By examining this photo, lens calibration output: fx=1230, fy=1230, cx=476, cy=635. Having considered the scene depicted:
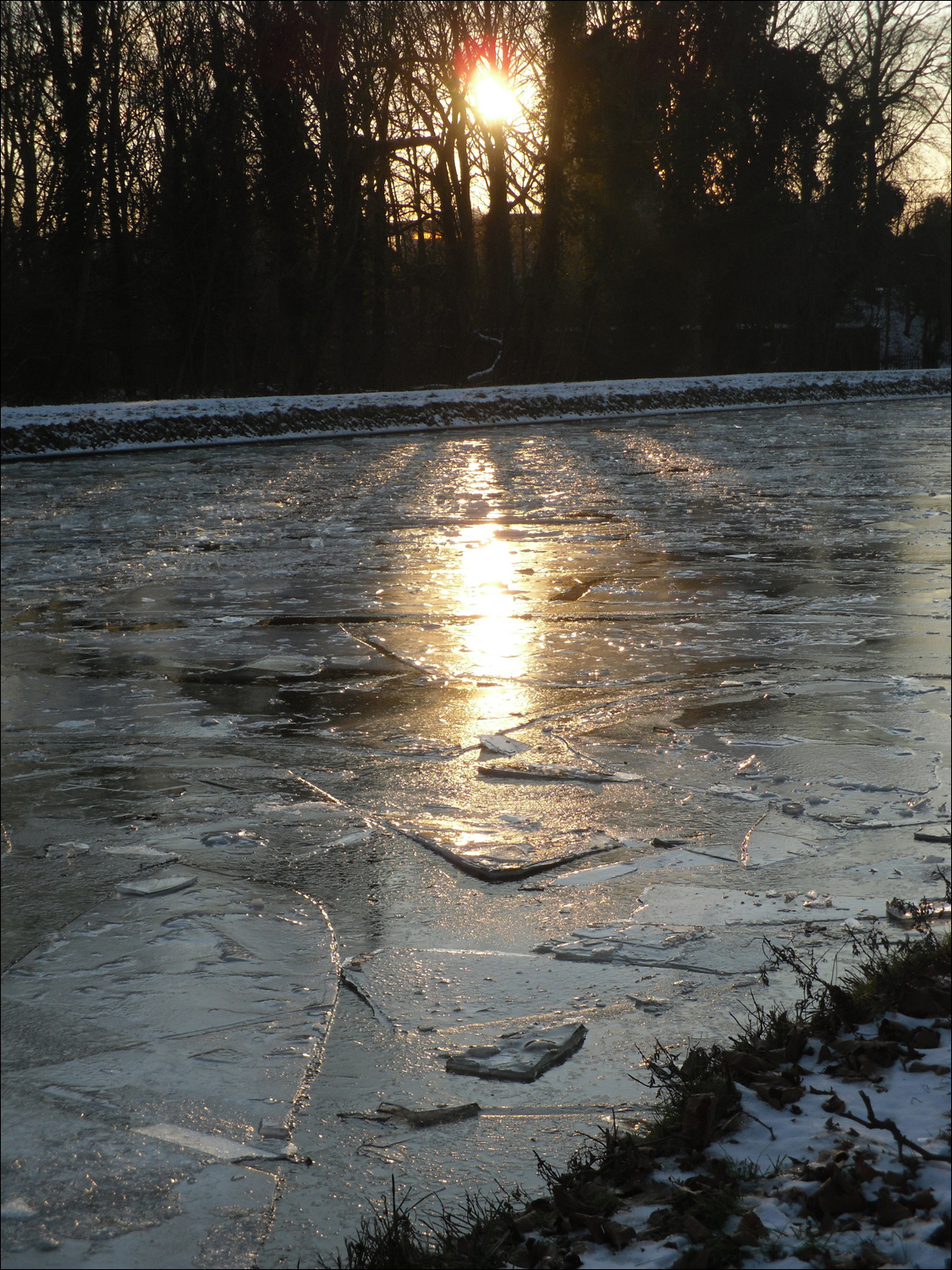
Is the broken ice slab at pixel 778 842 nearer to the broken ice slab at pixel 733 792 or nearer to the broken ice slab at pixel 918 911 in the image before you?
the broken ice slab at pixel 733 792

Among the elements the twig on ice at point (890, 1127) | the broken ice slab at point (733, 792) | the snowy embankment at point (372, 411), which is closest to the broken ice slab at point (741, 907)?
the broken ice slab at point (733, 792)

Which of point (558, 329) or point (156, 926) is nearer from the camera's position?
point (156, 926)

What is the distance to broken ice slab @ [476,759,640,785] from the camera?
168 inches

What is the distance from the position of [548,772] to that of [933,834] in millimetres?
1303

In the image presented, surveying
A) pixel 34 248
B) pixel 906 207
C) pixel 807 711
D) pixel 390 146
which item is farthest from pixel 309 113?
pixel 807 711

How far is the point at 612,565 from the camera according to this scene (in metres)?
8.47

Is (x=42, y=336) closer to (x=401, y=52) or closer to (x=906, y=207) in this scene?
Answer: (x=401, y=52)

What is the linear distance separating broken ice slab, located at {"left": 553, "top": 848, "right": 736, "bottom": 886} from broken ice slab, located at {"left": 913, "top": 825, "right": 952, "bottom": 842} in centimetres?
58

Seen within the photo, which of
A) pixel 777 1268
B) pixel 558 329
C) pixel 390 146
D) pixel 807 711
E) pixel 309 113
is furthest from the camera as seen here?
pixel 558 329

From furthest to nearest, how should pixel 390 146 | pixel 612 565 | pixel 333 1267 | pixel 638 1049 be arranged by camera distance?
pixel 390 146
pixel 612 565
pixel 638 1049
pixel 333 1267

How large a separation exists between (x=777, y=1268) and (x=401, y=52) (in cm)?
2973

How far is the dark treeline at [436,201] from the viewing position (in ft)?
81.9

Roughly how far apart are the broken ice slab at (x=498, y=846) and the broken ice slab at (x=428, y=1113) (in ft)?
3.44

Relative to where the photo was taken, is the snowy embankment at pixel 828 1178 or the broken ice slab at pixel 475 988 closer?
the snowy embankment at pixel 828 1178
